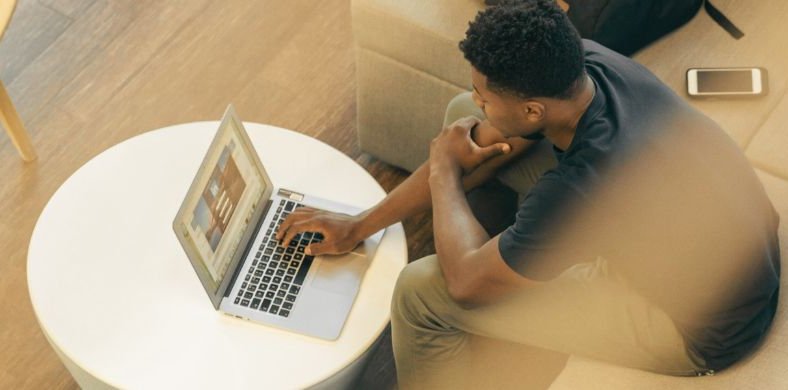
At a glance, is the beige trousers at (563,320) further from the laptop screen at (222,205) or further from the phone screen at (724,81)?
the phone screen at (724,81)

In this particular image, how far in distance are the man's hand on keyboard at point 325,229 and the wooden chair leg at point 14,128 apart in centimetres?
83

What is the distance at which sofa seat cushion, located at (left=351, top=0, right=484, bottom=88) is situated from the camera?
83.9 inches

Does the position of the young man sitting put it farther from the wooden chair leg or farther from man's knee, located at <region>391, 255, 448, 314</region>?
the wooden chair leg

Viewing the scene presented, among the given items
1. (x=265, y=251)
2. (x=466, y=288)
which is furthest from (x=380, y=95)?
(x=466, y=288)

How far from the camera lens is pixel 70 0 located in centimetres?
278

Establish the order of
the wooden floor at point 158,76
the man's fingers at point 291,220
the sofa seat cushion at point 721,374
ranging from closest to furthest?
the sofa seat cushion at point 721,374, the man's fingers at point 291,220, the wooden floor at point 158,76

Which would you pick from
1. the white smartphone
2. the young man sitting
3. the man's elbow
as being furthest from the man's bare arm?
the white smartphone

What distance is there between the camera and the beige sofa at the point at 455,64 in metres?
2.08

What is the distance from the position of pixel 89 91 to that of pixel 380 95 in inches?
32.4

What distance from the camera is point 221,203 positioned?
5.82 ft

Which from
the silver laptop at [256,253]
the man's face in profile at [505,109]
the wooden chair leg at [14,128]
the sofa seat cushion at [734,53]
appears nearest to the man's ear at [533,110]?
the man's face in profile at [505,109]

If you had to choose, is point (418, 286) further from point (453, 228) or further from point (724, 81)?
point (724, 81)

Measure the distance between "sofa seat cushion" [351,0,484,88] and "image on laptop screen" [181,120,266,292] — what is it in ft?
1.57

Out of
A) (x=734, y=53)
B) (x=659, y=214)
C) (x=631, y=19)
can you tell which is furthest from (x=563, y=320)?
(x=734, y=53)
